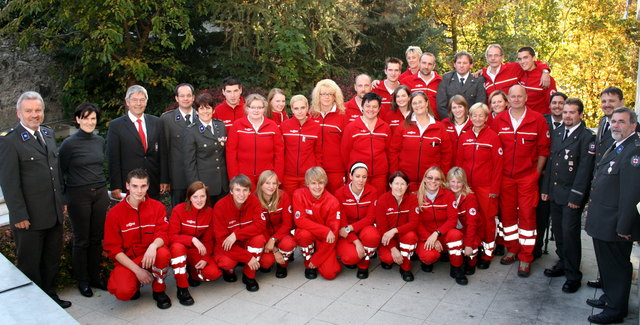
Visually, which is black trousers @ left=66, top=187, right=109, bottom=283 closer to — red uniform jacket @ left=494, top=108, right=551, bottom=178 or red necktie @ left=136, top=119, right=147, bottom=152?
red necktie @ left=136, top=119, right=147, bottom=152

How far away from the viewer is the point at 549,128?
5641mm

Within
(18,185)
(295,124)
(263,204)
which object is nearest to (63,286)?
(18,185)

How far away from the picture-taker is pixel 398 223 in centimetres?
559

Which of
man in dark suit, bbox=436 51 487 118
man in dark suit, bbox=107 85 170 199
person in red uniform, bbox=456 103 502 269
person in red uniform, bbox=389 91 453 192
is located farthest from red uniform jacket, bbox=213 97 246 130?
person in red uniform, bbox=456 103 502 269

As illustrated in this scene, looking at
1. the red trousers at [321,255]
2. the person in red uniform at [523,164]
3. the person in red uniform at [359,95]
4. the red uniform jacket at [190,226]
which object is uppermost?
the person in red uniform at [359,95]

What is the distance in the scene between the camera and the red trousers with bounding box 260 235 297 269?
17.6 feet

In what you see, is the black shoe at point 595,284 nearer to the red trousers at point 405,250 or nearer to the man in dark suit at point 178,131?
the red trousers at point 405,250

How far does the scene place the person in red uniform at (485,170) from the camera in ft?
18.2

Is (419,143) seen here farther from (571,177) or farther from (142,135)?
(142,135)

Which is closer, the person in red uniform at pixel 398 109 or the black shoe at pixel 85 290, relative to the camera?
the black shoe at pixel 85 290

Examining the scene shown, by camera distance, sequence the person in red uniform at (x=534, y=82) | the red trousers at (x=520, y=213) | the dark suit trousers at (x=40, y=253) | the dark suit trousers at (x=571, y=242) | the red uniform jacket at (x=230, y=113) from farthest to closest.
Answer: the person in red uniform at (x=534, y=82) < the red uniform jacket at (x=230, y=113) < the red trousers at (x=520, y=213) < the dark suit trousers at (x=571, y=242) < the dark suit trousers at (x=40, y=253)

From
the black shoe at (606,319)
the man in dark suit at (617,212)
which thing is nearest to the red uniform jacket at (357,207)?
the man in dark suit at (617,212)

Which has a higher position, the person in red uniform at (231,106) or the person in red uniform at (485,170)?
the person in red uniform at (231,106)

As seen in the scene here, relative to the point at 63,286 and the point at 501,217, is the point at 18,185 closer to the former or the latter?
the point at 63,286
